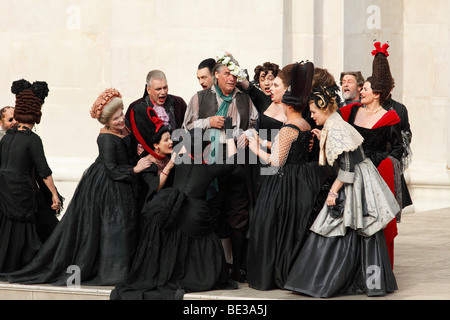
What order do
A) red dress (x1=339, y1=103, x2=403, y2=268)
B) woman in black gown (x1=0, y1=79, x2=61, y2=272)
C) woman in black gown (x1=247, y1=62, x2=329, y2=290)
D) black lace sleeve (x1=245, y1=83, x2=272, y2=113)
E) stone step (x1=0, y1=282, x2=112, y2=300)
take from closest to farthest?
stone step (x1=0, y1=282, x2=112, y2=300) < woman in black gown (x1=247, y1=62, x2=329, y2=290) < red dress (x1=339, y1=103, x2=403, y2=268) < woman in black gown (x1=0, y1=79, x2=61, y2=272) < black lace sleeve (x1=245, y1=83, x2=272, y2=113)

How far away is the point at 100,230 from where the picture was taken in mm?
8000

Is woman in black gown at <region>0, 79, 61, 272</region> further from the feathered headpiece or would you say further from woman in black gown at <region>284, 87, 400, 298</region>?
the feathered headpiece

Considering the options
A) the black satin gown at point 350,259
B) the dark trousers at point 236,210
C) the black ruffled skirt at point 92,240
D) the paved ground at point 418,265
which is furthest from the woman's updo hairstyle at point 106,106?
the black satin gown at point 350,259

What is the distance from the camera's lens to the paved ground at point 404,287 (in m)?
7.36

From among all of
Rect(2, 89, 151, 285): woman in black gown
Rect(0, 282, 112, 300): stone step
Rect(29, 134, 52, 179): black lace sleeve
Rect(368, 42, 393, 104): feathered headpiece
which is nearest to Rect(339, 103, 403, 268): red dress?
Rect(368, 42, 393, 104): feathered headpiece

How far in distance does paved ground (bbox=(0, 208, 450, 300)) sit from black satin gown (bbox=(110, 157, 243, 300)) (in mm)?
185

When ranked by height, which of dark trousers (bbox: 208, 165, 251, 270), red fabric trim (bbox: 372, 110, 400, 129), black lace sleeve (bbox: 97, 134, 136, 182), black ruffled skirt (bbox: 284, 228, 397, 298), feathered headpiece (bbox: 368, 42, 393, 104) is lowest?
black ruffled skirt (bbox: 284, 228, 397, 298)

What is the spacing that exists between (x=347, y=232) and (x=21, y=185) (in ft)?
9.15

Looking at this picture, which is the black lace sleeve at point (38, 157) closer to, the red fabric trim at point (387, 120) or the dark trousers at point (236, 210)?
the dark trousers at point (236, 210)

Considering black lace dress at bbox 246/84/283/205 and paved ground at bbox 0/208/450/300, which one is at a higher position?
black lace dress at bbox 246/84/283/205

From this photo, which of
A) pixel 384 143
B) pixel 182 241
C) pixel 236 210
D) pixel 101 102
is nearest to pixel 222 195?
pixel 236 210

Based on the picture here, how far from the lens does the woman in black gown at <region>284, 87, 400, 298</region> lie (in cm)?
736

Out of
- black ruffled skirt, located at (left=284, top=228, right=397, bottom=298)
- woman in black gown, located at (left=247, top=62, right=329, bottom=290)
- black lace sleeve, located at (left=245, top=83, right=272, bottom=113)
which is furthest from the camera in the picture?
black lace sleeve, located at (left=245, top=83, right=272, bottom=113)

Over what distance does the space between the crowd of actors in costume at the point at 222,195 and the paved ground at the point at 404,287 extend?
120 millimetres
